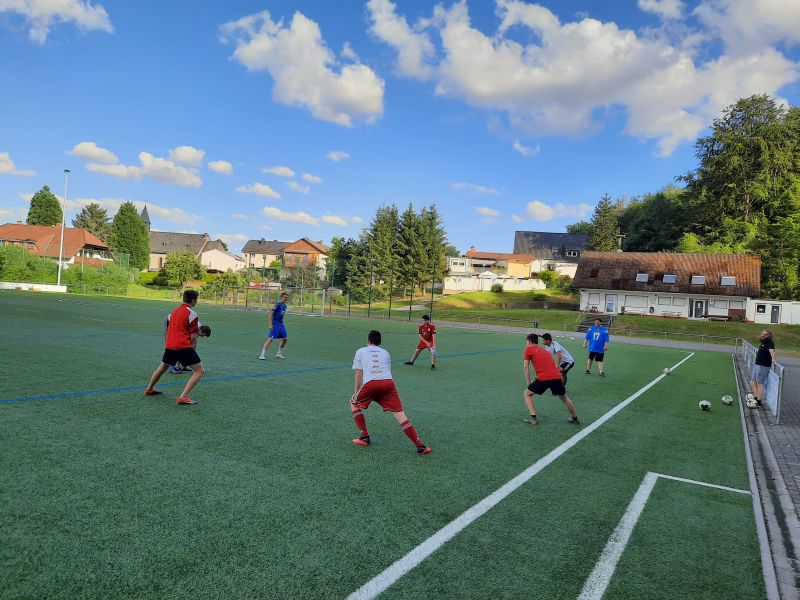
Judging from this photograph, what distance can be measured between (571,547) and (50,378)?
10195 millimetres

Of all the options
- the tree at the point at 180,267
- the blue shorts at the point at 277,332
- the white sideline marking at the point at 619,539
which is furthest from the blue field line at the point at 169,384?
the tree at the point at 180,267

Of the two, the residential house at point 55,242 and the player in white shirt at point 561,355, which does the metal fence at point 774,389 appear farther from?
the residential house at point 55,242

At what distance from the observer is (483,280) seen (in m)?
76.7

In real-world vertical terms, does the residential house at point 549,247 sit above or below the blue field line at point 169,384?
above

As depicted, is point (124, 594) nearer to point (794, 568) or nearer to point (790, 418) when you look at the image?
point (794, 568)

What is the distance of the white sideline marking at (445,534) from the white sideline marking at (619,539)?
1.12 m

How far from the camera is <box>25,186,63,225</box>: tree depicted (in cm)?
9481

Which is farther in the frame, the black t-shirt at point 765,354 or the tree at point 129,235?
the tree at point 129,235

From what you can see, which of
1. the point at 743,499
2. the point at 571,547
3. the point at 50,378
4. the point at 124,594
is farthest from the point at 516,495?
the point at 50,378

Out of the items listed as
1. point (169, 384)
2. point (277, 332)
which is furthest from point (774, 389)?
point (169, 384)

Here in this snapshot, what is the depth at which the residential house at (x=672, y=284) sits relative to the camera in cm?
4994

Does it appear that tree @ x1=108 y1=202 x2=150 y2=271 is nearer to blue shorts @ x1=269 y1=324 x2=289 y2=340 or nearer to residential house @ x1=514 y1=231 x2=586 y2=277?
residential house @ x1=514 y1=231 x2=586 y2=277

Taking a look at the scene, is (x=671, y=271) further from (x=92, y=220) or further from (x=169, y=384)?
(x=92, y=220)

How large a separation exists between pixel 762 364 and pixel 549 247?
8879 cm
